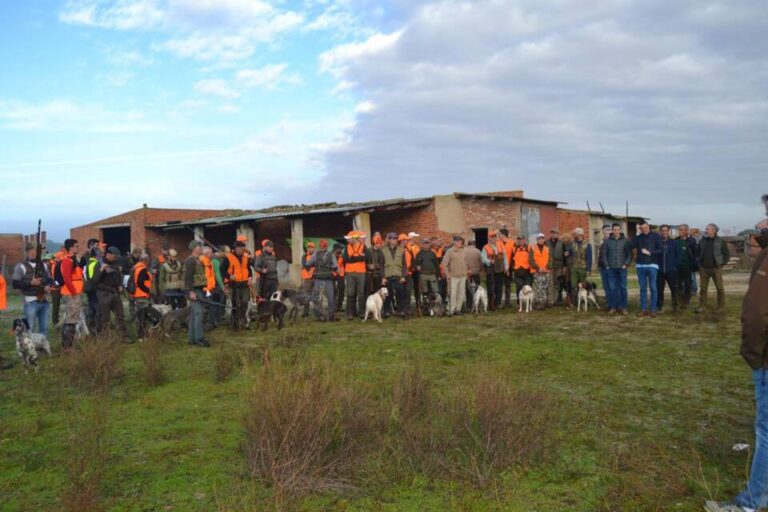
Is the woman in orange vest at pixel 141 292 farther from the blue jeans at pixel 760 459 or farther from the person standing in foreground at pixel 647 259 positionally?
the blue jeans at pixel 760 459

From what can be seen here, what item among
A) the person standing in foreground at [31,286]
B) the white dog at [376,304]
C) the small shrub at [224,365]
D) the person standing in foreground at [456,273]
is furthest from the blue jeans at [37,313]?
the person standing in foreground at [456,273]

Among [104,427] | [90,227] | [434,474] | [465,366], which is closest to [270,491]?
[434,474]

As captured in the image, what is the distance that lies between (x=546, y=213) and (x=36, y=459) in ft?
70.0

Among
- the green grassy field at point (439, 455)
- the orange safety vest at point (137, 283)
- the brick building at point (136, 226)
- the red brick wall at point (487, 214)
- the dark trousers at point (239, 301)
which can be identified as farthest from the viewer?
the brick building at point (136, 226)

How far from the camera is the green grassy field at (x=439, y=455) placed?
4.09 metres

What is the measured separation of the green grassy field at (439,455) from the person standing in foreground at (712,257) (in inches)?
92.8

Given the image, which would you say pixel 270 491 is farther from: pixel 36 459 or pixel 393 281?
pixel 393 281

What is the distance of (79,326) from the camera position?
10188mm

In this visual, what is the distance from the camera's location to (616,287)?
12516 mm

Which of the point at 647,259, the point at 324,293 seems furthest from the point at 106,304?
the point at 647,259

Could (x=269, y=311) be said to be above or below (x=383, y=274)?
below

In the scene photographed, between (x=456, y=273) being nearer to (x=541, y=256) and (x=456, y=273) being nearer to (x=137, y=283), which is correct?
(x=541, y=256)

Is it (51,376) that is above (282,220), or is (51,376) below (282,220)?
below

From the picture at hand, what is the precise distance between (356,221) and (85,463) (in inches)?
651
